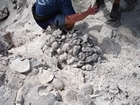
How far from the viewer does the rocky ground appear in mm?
1457

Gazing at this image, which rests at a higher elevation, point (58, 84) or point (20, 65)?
point (20, 65)

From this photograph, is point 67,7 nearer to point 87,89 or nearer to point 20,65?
point 20,65

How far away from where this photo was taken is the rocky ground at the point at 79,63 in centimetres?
146

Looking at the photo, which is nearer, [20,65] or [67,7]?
[20,65]

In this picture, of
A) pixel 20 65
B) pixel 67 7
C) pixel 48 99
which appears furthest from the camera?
pixel 67 7

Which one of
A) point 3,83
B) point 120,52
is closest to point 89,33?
point 120,52

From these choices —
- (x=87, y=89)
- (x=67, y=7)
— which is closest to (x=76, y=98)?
(x=87, y=89)

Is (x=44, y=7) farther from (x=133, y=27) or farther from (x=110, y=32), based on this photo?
(x=133, y=27)

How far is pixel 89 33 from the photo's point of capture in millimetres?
2055

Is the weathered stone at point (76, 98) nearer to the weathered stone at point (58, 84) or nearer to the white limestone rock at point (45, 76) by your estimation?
the weathered stone at point (58, 84)

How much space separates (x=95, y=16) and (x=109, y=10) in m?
0.17

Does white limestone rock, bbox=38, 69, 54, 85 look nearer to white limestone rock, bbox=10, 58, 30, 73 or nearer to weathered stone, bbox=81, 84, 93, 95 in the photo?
white limestone rock, bbox=10, 58, 30, 73

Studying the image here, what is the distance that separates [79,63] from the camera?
5.71ft

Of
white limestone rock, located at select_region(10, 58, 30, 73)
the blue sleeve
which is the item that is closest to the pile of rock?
the blue sleeve
